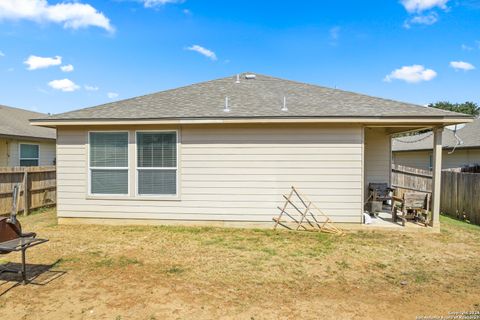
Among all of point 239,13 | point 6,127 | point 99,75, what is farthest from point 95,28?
point 239,13

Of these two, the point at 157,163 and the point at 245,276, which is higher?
the point at 157,163

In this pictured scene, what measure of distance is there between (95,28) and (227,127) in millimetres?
7673

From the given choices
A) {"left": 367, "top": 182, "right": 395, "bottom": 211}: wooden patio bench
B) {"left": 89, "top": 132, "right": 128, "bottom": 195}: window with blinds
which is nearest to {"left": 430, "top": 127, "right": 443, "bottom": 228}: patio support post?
{"left": 367, "top": 182, "right": 395, "bottom": 211}: wooden patio bench

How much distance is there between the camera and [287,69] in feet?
63.8

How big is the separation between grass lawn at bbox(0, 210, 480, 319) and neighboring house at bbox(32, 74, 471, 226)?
0.79m

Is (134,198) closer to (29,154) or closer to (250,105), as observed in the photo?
(250,105)

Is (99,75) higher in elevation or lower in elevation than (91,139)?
higher

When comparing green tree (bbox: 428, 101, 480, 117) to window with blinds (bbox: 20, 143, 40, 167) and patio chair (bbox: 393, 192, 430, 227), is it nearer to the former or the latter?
patio chair (bbox: 393, 192, 430, 227)

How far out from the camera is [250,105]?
7773 millimetres

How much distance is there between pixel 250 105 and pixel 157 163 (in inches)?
112

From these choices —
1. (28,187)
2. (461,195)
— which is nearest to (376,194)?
(461,195)

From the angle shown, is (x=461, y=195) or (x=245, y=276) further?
(x=461, y=195)

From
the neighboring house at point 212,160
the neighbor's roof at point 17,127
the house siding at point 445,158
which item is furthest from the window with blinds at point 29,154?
the house siding at point 445,158

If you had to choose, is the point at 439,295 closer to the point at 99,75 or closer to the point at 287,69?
the point at 99,75
